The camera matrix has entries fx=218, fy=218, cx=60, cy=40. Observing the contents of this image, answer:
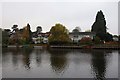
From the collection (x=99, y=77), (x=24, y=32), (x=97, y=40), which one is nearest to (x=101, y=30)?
(x=97, y=40)

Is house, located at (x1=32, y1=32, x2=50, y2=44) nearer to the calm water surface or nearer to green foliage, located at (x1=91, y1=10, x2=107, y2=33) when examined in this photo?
green foliage, located at (x1=91, y1=10, x2=107, y2=33)

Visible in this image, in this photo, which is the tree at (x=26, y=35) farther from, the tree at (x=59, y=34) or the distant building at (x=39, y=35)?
the tree at (x=59, y=34)

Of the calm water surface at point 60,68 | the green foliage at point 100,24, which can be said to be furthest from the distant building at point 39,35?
the calm water surface at point 60,68

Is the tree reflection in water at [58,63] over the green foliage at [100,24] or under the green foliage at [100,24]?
under

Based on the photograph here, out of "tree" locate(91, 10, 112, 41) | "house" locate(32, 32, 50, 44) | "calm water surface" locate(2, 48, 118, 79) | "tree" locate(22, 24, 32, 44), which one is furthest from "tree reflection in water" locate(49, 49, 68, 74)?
"house" locate(32, 32, 50, 44)

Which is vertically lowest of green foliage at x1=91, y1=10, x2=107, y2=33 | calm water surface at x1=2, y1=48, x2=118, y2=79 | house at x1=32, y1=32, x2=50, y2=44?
calm water surface at x1=2, y1=48, x2=118, y2=79

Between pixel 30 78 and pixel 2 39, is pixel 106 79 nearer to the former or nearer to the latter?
pixel 30 78

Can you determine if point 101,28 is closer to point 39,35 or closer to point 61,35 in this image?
point 61,35

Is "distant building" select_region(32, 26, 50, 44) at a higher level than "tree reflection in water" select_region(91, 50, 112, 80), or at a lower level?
higher

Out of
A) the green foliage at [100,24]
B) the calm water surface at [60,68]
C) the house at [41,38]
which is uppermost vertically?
the green foliage at [100,24]

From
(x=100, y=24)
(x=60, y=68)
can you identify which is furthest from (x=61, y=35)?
(x=60, y=68)

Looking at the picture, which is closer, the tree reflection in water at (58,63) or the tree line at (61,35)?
the tree reflection in water at (58,63)

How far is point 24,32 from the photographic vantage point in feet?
268

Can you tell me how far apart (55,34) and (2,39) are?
21.2 metres
